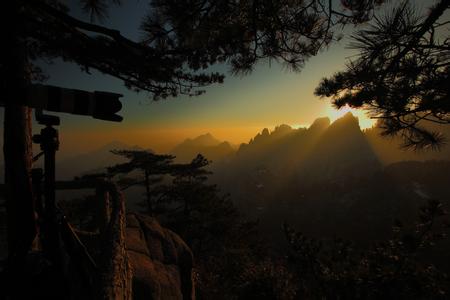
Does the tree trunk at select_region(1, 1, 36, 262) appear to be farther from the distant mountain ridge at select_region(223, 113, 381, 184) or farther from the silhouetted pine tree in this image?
the distant mountain ridge at select_region(223, 113, 381, 184)

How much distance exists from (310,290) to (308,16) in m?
7.54

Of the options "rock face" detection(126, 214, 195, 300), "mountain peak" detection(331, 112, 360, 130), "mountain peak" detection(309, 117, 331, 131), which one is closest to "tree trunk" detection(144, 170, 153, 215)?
"rock face" detection(126, 214, 195, 300)

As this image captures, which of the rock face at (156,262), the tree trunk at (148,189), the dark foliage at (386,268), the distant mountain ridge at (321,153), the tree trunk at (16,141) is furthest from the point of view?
the distant mountain ridge at (321,153)

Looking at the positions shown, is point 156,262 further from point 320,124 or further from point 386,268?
point 320,124

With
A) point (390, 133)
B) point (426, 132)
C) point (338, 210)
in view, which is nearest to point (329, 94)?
point (390, 133)

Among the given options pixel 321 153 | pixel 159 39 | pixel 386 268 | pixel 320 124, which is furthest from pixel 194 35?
pixel 320 124

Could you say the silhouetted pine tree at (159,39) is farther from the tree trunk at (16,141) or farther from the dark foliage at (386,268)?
the dark foliage at (386,268)

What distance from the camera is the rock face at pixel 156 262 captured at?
4.34 m

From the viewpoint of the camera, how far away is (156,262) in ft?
17.9

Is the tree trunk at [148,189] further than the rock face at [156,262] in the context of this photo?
Yes

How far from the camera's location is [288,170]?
340 feet

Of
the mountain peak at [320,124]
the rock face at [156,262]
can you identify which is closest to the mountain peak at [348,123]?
the mountain peak at [320,124]

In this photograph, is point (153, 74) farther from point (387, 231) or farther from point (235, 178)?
point (235, 178)

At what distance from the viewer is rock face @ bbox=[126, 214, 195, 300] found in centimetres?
434
